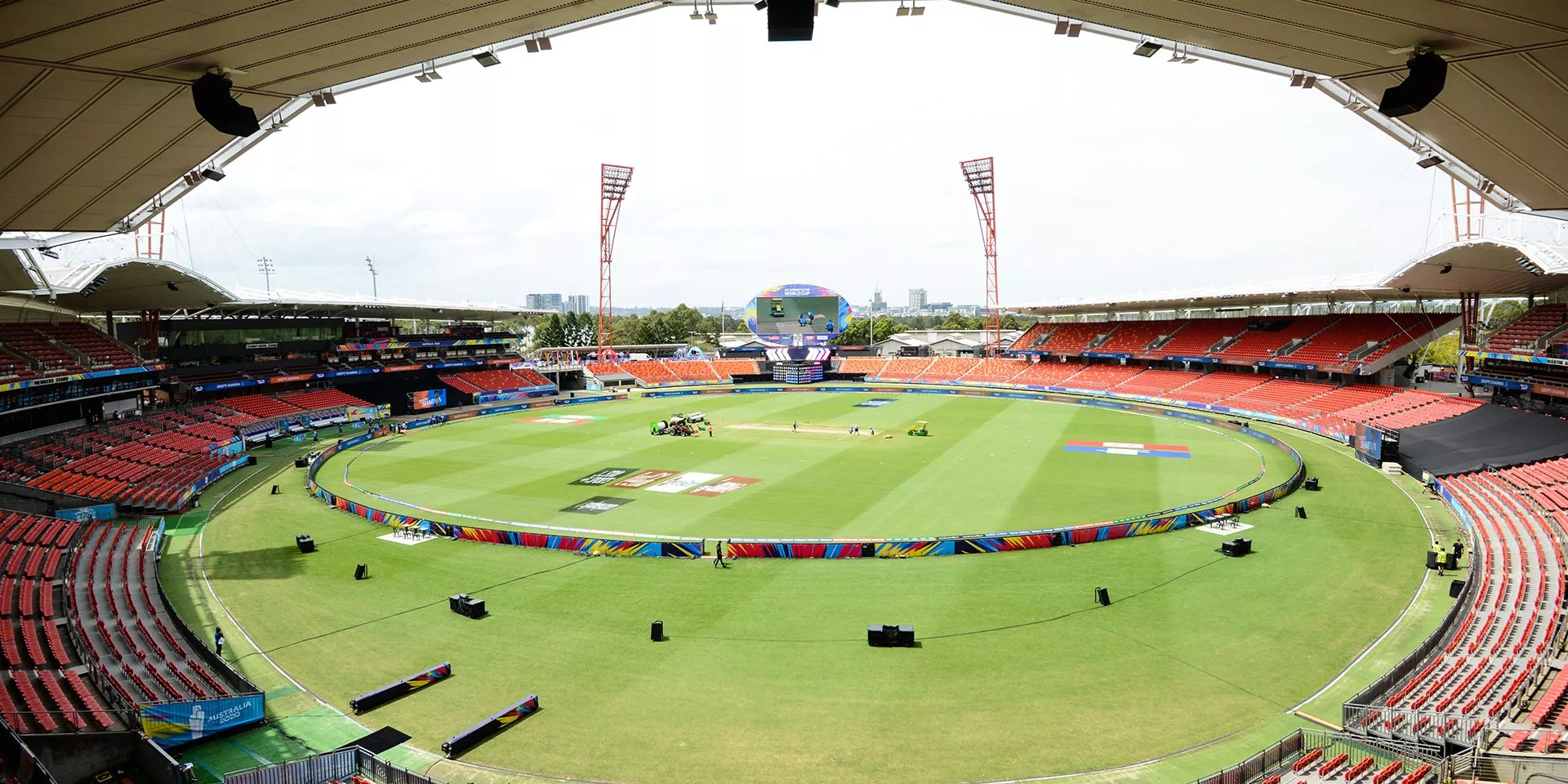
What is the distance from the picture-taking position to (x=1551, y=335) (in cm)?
3959

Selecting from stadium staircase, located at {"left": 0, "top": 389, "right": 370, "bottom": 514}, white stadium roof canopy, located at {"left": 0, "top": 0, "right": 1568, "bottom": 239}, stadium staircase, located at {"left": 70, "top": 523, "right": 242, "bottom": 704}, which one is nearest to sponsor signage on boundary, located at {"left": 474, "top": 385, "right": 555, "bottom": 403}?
stadium staircase, located at {"left": 0, "top": 389, "right": 370, "bottom": 514}

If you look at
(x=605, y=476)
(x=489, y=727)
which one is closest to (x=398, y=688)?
(x=489, y=727)

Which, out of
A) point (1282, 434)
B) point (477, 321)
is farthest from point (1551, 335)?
point (477, 321)

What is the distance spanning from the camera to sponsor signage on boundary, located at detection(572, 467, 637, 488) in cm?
3988

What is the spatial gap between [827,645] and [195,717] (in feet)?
44.9

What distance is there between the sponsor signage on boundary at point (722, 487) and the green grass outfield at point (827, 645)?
9.86 meters

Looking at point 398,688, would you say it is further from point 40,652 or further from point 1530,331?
point 1530,331

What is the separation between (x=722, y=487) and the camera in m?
38.2

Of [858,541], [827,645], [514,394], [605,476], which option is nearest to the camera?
[827,645]

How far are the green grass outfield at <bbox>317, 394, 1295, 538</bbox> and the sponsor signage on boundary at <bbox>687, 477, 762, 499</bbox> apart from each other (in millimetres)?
611

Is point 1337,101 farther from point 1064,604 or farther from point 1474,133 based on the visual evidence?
point 1064,604

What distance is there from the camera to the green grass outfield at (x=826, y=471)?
32.2m

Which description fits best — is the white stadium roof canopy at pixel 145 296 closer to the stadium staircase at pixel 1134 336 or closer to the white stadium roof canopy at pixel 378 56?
the white stadium roof canopy at pixel 378 56

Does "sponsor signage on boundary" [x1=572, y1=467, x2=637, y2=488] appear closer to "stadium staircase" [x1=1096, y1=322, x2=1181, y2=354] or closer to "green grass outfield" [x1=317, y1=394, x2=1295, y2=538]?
"green grass outfield" [x1=317, y1=394, x2=1295, y2=538]
